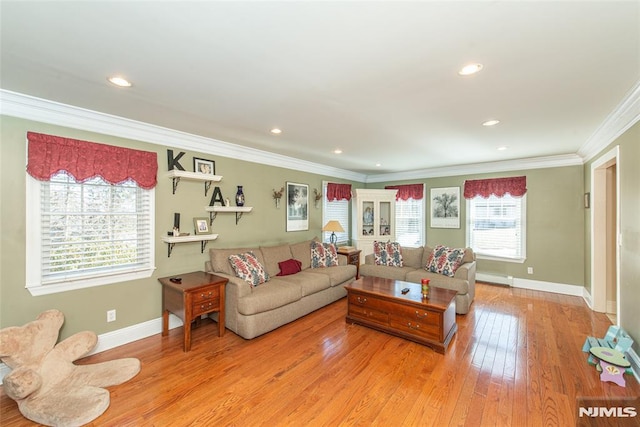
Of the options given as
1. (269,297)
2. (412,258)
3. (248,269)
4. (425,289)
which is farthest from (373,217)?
(269,297)

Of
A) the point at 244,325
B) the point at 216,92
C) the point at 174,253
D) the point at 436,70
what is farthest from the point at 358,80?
the point at 174,253

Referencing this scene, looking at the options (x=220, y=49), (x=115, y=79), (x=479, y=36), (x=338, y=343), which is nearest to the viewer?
(x=479, y=36)

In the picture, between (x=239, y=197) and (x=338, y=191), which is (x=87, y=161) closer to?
(x=239, y=197)

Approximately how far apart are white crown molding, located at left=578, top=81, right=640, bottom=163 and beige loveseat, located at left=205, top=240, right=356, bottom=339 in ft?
11.9

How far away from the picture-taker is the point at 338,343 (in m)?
2.97

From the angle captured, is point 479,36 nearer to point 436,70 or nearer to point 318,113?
point 436,70

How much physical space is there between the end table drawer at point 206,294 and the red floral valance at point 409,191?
4.75m

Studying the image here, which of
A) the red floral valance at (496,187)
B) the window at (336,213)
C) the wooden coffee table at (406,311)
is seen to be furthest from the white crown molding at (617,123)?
the window at (336,213)

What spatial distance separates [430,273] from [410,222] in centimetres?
244

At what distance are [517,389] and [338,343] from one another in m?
1.59

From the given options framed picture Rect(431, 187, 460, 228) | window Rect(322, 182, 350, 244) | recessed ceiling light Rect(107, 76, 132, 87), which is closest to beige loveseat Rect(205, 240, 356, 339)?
window Rect(322, 182, 350, 244)

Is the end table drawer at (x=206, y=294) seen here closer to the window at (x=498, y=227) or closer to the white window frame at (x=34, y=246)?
the white window frame at (x=34, y=246)

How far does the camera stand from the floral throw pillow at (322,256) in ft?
15.2

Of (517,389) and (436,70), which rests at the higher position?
(436,70)
